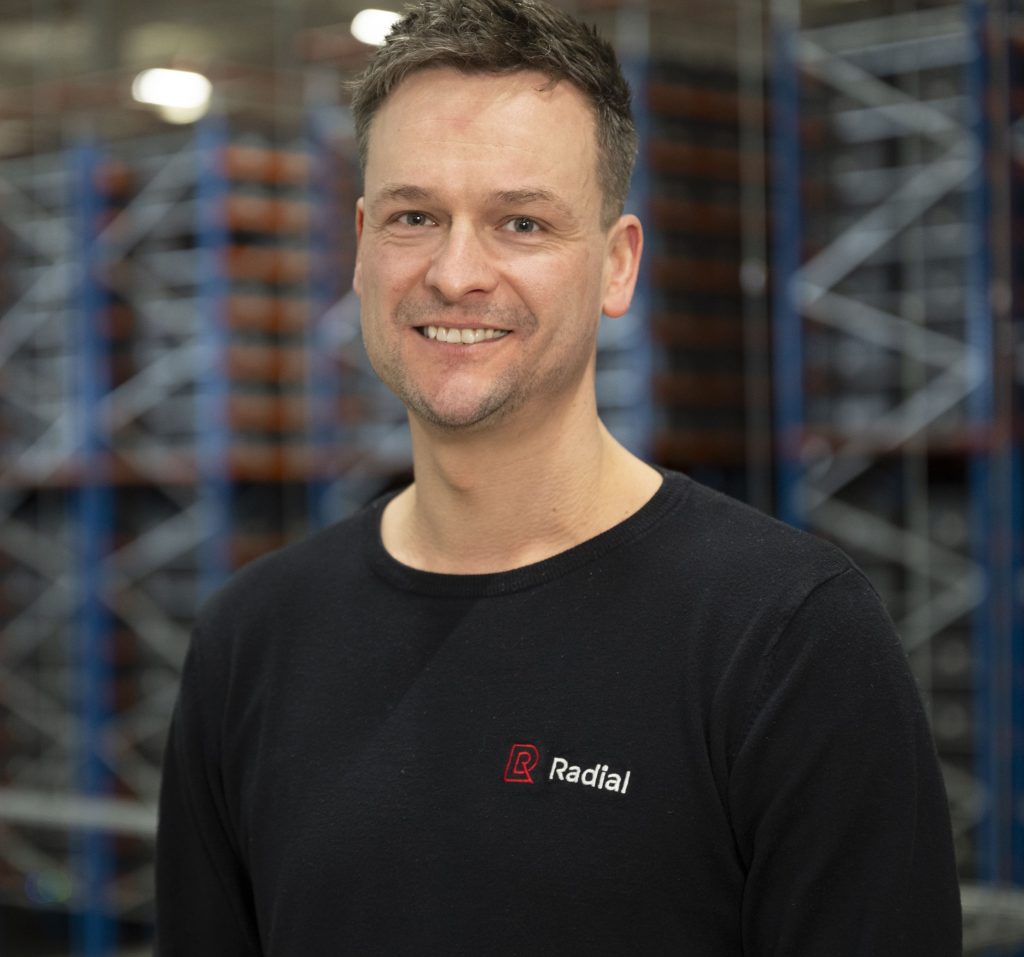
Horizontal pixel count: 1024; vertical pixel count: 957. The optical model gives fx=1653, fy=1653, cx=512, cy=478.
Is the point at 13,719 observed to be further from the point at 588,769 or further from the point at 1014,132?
the point at 588,769

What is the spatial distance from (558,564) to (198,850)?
56cm

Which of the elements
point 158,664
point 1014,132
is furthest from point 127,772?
point 1014,132

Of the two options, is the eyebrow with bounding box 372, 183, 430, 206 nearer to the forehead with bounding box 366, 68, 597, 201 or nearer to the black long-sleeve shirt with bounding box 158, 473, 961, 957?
the forehead with bounding box 366, 68, 597, 201

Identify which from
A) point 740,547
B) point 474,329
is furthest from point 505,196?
point 740,547

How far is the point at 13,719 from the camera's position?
8320 mm

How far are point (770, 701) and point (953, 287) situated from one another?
4.76 metres

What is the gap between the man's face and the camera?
1646 millimetres

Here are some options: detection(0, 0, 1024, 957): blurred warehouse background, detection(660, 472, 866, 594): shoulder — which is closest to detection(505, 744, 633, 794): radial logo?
detection(660, 472, 866, 594): shoulder

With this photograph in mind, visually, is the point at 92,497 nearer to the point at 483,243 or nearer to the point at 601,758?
the point at 483,243

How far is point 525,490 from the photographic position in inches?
68.1

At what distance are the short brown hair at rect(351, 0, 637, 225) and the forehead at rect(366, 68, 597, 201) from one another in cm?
1

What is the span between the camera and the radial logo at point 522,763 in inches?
62.8

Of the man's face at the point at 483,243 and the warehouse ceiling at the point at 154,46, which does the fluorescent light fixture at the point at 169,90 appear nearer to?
the warehouse ceiling at the point at 154,46

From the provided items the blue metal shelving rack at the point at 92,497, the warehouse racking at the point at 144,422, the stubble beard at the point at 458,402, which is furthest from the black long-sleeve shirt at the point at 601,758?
the blue metal shelving rack at the point at 92,497
